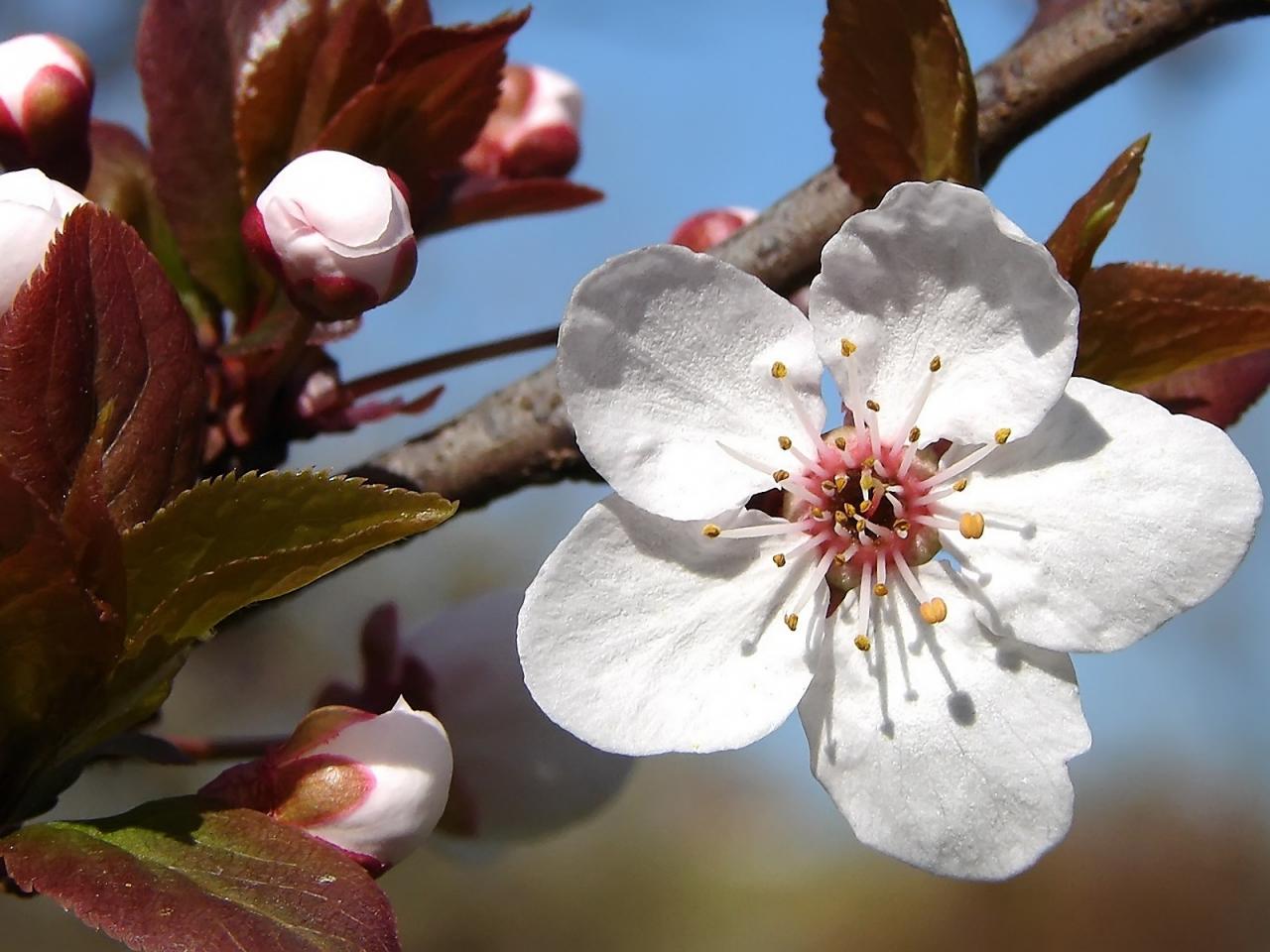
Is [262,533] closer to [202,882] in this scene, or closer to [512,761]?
[202,882]

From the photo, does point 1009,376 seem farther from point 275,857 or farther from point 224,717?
point 224,717

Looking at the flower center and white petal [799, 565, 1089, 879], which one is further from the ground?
the flower center

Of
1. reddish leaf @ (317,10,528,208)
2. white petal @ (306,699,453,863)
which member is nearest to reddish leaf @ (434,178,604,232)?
reddish leaf @ (317,10,528,208)

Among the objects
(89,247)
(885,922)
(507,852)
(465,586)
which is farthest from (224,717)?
(89,247)

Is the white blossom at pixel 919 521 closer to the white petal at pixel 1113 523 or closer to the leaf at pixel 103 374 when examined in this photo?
the white petal at pixel 1113 523

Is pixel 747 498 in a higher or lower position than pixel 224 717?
higher

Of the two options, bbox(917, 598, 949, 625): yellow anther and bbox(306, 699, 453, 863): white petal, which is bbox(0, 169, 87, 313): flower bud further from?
bbox(917, 598, 949, 625): yellow anther

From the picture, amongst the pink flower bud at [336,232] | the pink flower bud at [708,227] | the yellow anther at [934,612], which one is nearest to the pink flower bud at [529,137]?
the pink flower bud at [708,227]
